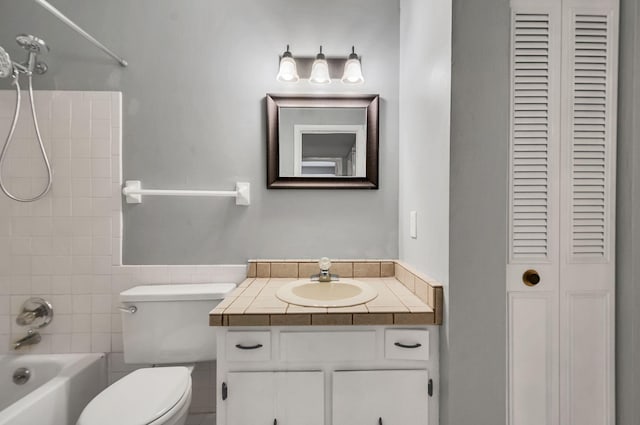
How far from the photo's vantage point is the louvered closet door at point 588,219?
1084 mm

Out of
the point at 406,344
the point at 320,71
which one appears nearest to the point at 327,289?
the point at 406,344

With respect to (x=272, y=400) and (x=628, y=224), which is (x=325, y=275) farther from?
(x=628, y=224)

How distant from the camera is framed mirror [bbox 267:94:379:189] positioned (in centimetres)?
166

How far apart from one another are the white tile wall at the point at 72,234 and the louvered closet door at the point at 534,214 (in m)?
1.54

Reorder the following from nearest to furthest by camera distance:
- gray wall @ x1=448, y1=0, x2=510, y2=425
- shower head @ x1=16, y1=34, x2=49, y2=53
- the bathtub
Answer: gray wall @ x1=448, y1=0, x2=510, y2=425 → the bathtub → shower head @ x1=16, y1=34, x2=49, y2=53

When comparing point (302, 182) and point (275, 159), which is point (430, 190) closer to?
point (302, 182)

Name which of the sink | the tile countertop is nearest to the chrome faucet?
the sink

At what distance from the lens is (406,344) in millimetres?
1116

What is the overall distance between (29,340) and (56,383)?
0.45 meters

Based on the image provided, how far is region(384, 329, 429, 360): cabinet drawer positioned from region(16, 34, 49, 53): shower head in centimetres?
213

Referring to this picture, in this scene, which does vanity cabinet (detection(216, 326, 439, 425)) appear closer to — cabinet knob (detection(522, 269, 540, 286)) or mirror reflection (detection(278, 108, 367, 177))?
cabinet knob (detection(522, 269, 540, 286))

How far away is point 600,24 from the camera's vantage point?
42.7 inches


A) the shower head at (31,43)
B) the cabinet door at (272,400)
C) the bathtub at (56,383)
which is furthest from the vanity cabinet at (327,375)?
the shower head at (31,43)

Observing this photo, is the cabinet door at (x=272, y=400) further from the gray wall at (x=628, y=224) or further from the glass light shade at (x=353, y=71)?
the glass light shade at (x=353, y=71)
